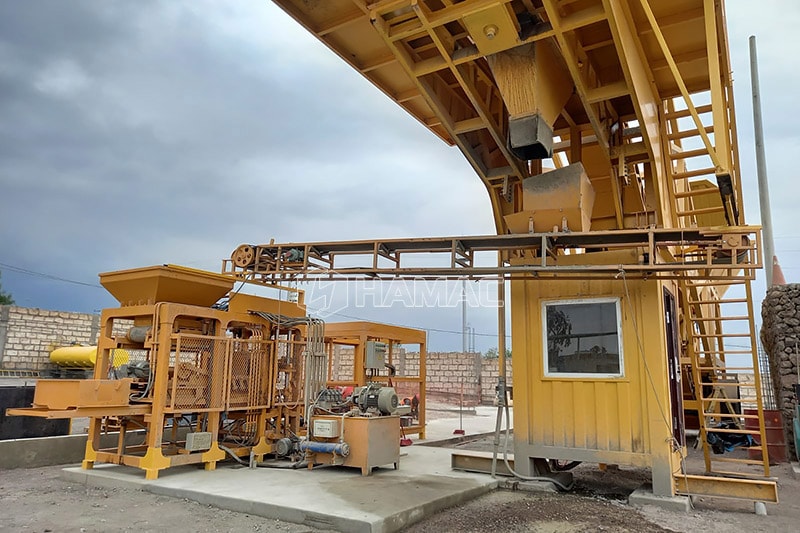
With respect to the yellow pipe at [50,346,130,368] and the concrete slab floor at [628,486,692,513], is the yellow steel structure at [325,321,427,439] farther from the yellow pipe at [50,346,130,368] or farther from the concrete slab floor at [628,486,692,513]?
the yellow pipe at [50,346,130,368]

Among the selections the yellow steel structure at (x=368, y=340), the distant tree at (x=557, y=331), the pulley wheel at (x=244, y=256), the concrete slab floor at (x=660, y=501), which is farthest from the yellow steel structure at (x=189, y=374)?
the concrete slab floor at (x=660, y=501)

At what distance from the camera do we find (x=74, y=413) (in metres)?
6.60

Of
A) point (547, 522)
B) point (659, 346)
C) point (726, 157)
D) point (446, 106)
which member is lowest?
point (547, 522)

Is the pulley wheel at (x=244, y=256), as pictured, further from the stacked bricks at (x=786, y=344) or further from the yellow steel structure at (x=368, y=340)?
the stacked bricks at (x=786, y=344)

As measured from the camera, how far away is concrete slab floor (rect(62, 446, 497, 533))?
5.48m

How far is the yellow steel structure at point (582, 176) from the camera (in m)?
6.28

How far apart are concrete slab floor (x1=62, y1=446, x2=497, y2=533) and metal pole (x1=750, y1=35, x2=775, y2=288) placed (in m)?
12.0

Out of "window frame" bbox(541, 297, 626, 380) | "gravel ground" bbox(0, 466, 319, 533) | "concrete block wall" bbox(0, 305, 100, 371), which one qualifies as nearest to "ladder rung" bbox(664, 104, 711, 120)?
"window frame" bbox(541, 297, 626, 380)

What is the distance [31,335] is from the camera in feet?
66.2

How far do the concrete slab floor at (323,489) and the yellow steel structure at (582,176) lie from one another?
1466mm

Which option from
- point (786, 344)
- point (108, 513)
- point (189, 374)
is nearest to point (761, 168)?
point (786, 344)

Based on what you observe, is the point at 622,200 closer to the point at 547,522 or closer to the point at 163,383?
the point at 547,522

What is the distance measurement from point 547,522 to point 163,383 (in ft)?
17.0

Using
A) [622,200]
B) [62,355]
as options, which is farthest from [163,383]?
[62,355]
